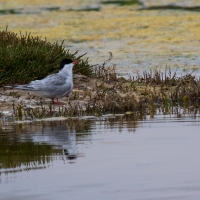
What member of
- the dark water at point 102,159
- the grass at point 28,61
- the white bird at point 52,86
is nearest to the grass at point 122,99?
the white bird at point 52,86

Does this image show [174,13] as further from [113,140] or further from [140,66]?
[113,140]

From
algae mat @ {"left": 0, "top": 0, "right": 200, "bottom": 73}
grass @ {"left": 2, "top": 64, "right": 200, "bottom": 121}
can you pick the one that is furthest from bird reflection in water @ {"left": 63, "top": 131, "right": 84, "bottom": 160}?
algae mat @ {"left": 0, "top": 0, "right": 200, "bottom": 73}

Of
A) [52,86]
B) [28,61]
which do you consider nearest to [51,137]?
[52,86]

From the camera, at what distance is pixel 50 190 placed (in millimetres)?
7191

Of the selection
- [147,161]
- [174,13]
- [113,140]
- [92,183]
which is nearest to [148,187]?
[92,183]

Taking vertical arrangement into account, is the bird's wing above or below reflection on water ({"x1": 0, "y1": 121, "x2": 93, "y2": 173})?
above

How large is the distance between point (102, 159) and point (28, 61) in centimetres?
586

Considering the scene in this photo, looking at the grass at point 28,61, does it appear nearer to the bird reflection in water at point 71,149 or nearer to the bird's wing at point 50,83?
the bird's wing at point 50,83

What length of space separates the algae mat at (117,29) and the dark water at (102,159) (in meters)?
8.04

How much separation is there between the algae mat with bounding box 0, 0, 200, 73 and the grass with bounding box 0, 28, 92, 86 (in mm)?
4092

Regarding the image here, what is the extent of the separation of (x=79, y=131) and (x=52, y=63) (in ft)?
13.8

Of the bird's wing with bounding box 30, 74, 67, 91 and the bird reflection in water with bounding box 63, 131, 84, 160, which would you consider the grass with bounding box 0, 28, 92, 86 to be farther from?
the bird reflection in water with bounding box 63, 131, 84, 160

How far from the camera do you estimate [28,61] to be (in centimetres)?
1409

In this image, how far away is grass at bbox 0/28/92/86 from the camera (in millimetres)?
13891
